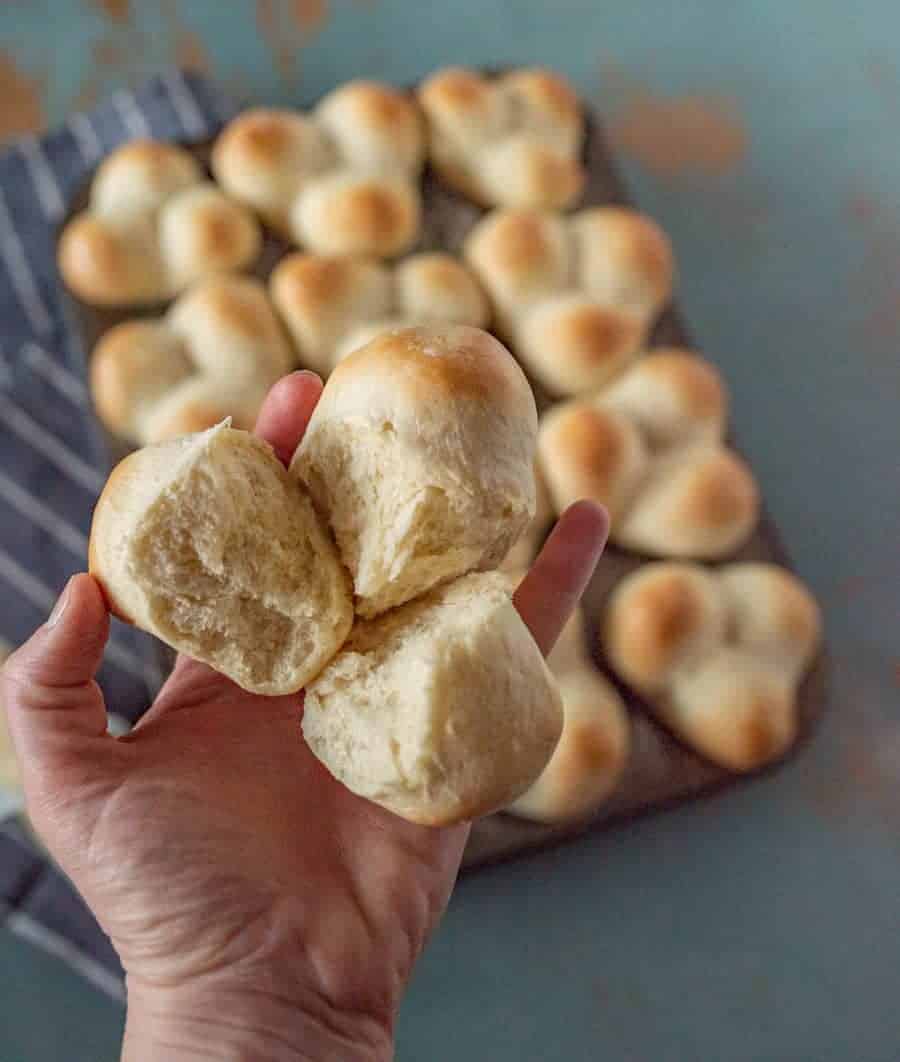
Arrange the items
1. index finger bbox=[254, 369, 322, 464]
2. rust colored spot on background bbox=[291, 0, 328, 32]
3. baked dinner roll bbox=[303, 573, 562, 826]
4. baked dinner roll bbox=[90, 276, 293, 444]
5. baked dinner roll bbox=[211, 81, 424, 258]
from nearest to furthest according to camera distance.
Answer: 1. baked dinner roll bbox=[303, 573, 562, 826]
2. index finger bbox=[254, 369, 322, 464]
3. baked dinner roll bbox=[90, 276, 293, 444]
4. baked dinner roll bbox=[211, 81, 424, 258]
5. rust colored spot on background bbox=[291, 0, 328, 32]

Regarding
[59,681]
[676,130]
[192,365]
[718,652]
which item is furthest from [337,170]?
[59,681]

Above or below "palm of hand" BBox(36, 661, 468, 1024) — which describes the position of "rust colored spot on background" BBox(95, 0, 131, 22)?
above

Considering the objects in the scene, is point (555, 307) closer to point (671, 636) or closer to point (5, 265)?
point (671, 636)

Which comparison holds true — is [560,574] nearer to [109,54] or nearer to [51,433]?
[51,433]

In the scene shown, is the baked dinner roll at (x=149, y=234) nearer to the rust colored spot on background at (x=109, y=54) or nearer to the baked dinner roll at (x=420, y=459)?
the rust colored spot on background at (x=109, y=54)

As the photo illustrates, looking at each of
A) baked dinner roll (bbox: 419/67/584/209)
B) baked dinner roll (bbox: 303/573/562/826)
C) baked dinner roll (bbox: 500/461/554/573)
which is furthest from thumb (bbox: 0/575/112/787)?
baked dinner roll (bbox: 419/67/584/209)

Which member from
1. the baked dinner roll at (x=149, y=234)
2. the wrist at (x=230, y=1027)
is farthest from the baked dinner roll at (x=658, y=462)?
the wrist at (x=230, y=1027)

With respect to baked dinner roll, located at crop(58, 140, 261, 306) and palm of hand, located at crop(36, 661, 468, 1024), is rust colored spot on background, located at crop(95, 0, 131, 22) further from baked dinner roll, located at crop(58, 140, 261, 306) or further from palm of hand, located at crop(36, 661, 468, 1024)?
palm of hand, located at crop(36, 661, 468, 1024)
